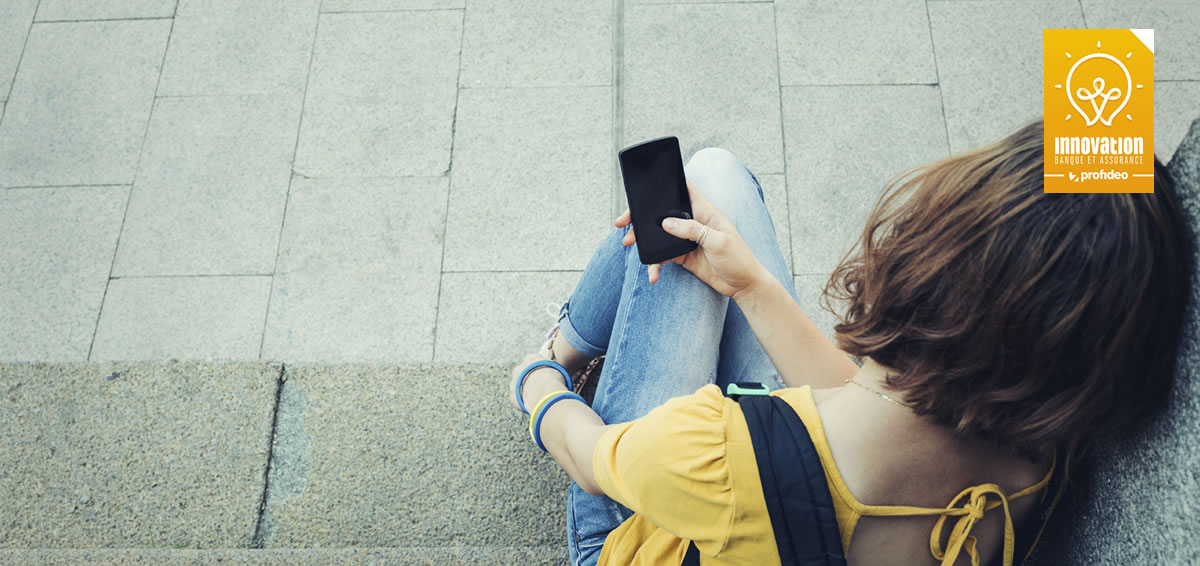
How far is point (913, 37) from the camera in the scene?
2.86 m

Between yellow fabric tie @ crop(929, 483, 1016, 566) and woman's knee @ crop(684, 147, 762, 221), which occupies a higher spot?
woman's knee @ crop(684, 147, 762, 221)

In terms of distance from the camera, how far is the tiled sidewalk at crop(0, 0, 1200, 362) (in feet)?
8.15

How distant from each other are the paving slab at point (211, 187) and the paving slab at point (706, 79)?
1.28 meters

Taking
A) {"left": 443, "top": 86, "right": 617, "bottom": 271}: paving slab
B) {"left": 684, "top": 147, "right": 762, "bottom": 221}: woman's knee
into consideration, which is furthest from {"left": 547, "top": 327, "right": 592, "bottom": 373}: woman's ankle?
{"left": 684, "top": 147, "right": 762, "bottom": 221}: woman's knee

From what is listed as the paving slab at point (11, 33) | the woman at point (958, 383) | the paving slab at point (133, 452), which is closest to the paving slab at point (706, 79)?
the woman at point (958, 383)

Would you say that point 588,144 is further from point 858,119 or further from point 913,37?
point 913,37

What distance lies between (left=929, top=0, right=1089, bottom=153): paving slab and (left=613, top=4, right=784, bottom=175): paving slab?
63cm

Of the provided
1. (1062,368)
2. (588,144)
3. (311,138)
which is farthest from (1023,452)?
(311,138)

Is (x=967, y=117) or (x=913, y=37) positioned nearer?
(x=967, y=117)

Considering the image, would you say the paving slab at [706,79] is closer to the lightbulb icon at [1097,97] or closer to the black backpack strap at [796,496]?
the lightbulb icon at [1097,97]

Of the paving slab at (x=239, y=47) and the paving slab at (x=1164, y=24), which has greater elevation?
the paving slab at (x=239, y=47)

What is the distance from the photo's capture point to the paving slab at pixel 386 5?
3059mm

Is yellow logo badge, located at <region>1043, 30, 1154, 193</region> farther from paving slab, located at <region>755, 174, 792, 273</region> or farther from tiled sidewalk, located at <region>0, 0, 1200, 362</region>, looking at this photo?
paving slab, located at <region>755, 174, 792, 273</region>

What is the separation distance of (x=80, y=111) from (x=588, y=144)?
1.94 m
